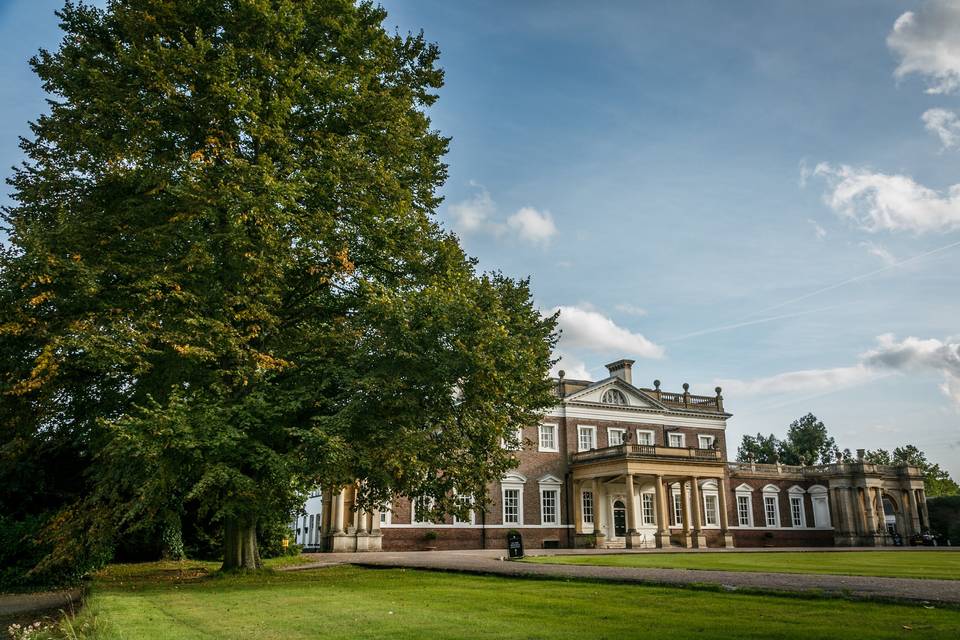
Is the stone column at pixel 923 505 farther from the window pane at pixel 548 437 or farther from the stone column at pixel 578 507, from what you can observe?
the window pane at pixel 548 437

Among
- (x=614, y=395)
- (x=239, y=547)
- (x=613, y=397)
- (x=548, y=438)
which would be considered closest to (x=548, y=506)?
(x=548, y=438)

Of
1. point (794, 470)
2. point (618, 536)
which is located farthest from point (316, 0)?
point (794, 470)

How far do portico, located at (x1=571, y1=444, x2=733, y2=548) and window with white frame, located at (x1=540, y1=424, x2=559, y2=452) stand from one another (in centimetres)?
136

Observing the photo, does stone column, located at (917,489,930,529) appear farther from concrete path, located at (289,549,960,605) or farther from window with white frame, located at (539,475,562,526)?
concrete path, located at (289,549,960,605)

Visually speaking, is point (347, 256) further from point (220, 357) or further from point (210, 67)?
point (210, 67)

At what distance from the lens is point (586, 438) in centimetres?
4244

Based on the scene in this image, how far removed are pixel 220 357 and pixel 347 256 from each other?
140 inches

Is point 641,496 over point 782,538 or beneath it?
over

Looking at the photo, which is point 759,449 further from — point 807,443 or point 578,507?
point 578,507

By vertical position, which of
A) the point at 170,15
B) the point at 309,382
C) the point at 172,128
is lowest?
the point at 309,382

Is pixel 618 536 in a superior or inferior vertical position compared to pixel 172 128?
inferior

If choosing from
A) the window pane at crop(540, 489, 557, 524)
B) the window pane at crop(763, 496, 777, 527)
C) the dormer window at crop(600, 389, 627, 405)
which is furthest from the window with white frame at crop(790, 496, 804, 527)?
the window pane at crop(540, 489, 557, 524)

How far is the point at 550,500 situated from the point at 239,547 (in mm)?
25305

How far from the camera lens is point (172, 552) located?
77.8ft
